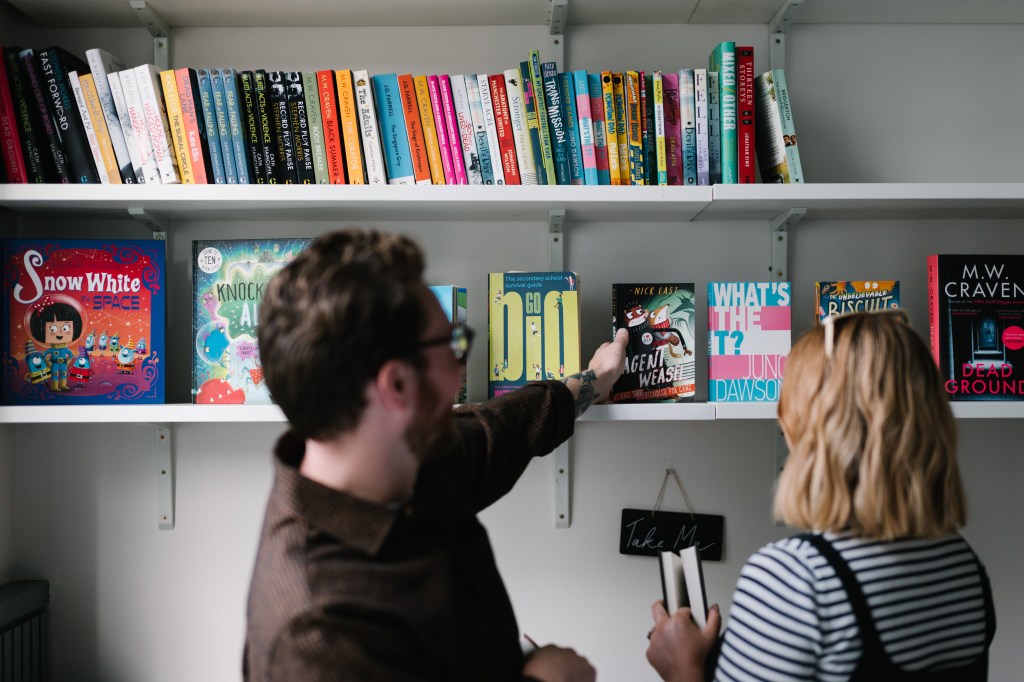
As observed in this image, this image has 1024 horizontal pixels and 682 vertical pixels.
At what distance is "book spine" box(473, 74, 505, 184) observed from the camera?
Answer: 156 cm

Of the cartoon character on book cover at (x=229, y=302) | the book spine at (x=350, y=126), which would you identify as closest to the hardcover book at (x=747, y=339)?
the book spine at (x=350, y=126)

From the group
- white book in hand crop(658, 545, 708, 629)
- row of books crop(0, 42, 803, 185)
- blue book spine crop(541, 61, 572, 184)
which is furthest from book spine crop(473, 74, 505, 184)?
white book in hand crop(658, 545, 708, 629)

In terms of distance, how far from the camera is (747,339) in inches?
62.2

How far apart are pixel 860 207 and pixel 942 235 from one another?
0.96 feet

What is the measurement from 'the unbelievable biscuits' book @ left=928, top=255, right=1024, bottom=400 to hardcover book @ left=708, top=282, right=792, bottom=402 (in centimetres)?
33

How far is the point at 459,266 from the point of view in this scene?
5.86 feet

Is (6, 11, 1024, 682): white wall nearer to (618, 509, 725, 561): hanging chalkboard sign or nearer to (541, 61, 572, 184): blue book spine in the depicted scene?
(618, 509, 725, 561): hanging chalkboard sign

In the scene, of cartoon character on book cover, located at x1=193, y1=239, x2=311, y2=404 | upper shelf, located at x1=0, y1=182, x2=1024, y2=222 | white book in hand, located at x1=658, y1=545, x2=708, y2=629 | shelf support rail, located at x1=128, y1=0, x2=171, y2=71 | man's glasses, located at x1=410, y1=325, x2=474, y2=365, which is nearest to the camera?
man's glasses, located at x1=410, y1=325, x2=474, y2=365

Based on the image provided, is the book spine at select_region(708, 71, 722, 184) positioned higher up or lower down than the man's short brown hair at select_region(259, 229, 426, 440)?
higher up

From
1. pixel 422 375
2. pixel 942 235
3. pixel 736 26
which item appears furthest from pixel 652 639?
pixel 736 26

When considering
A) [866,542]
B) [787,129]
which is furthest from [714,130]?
[866,542]

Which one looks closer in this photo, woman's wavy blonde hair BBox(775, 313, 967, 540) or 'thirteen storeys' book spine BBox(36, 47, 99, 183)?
woman's wavy blonde hair BBox(775, 313, 967, 540)

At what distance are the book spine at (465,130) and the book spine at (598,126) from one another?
24 cm

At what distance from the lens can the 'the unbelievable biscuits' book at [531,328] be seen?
5.18 feet
